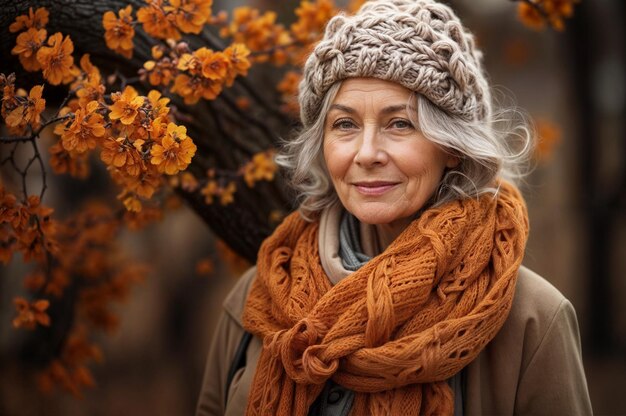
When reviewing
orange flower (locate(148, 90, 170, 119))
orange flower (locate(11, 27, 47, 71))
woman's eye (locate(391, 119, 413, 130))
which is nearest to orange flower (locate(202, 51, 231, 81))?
orange flower (locate(148, 90, 170, 119))

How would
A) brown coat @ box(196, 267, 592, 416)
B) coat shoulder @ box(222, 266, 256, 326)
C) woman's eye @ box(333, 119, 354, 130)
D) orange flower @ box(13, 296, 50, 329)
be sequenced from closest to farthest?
brown coat @ box(196, 267, 592, 416) → woman's eye @ box(333, 119, 354, 130) → orange flower @ box(13, 296, 50, 329) → coat shoulder @ box(222, 266, 256, 326)

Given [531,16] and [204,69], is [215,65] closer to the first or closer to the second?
[204,69]

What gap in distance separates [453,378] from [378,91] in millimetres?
894

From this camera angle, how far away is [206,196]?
8.84 ft

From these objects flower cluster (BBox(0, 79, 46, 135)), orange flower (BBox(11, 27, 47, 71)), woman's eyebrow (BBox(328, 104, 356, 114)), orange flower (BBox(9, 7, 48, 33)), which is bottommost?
woman's eyebrow (BBox(328, 104, 356, 114))

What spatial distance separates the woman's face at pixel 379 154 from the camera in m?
2.06

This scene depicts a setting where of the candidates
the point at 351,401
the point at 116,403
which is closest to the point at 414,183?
the point at 351,401

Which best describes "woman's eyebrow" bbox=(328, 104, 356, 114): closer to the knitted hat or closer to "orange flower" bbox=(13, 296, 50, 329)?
the knitted hat

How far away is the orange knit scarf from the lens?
6.37 ft

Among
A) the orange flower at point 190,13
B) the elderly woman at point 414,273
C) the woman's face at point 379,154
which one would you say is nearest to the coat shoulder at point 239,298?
the elderly woman at point 414,273

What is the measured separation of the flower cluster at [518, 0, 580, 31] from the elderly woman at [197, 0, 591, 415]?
2.35 ft

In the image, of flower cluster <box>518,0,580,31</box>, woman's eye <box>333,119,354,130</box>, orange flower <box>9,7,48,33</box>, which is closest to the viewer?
woman's eye <box>333,119,354,130</box>

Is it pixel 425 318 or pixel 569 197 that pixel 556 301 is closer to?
pixel 425 318

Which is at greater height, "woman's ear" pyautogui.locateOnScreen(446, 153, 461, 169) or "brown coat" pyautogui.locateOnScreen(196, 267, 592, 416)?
"woman's ear" pyautogui.locateOnScreen(446, 153, 461, 169)
